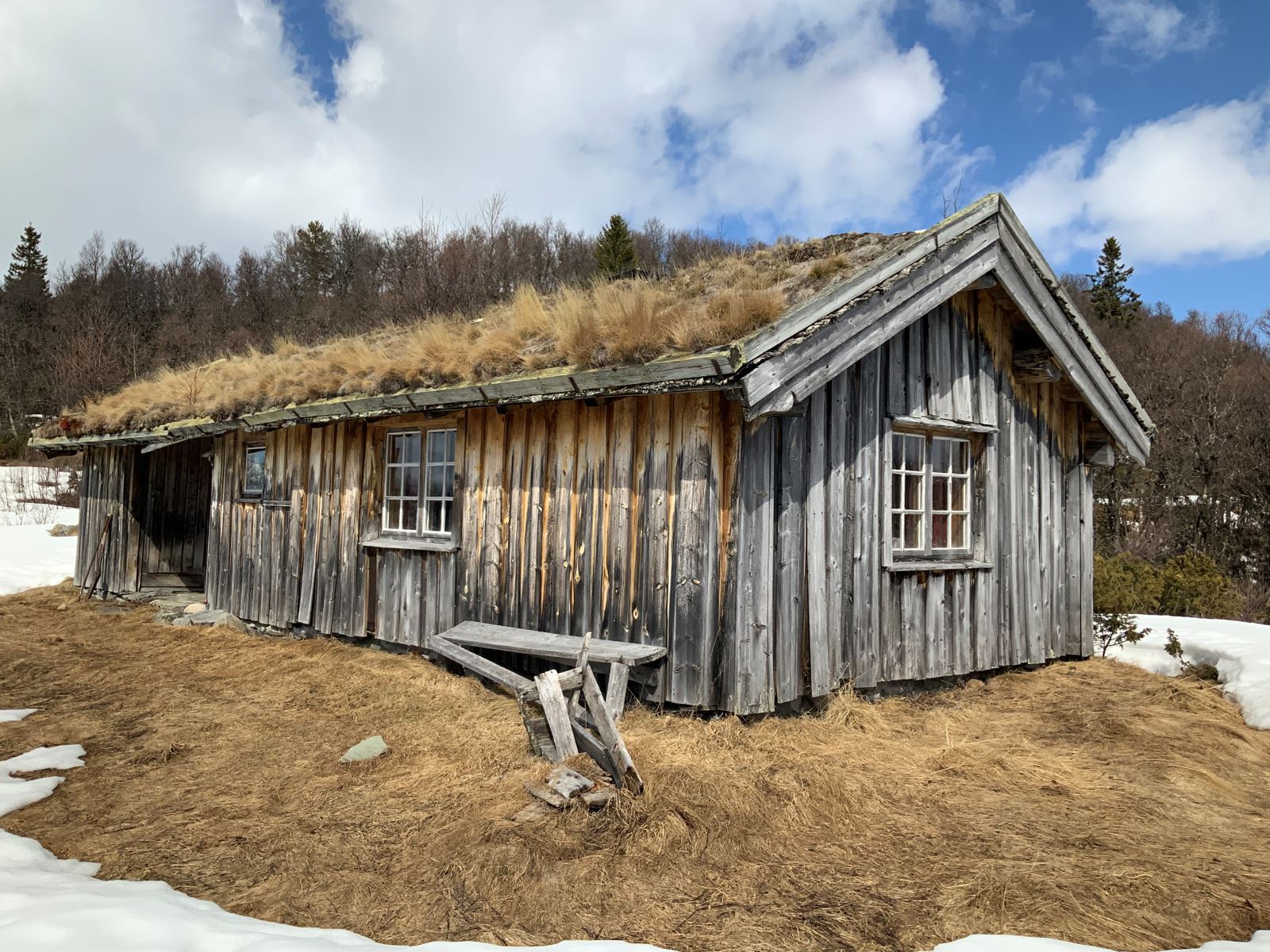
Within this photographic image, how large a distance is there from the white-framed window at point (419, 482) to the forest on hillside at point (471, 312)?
3494 mm

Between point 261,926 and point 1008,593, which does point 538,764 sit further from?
point 1008,593

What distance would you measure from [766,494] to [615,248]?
90.2ft

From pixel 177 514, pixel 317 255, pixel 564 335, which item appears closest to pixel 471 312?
pixel 177 514

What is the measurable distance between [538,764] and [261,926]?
208cm

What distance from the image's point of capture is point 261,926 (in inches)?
120

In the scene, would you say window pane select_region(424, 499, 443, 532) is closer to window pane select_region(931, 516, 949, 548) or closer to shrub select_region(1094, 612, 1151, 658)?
window pane select_region(931, 516, 949, 548)

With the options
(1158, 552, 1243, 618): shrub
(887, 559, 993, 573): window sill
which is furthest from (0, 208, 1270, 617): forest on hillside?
(887, 559, 993, 573): window sill

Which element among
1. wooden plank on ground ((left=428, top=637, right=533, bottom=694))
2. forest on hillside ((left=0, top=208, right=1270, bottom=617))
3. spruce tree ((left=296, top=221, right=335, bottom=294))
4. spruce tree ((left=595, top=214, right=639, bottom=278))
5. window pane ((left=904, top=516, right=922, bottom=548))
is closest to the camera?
wooden plank on ground ((left=428, top=637, right=533, bottom=694))

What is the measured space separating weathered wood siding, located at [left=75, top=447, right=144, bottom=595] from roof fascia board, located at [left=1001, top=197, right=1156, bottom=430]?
41.1 feet

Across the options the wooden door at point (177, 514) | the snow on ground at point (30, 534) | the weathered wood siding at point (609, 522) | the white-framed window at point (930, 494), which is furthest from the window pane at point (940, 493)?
the snow on ground at point (30, 534)

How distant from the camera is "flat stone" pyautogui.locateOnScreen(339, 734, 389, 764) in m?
5.25

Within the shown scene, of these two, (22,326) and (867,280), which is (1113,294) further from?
(22,326)

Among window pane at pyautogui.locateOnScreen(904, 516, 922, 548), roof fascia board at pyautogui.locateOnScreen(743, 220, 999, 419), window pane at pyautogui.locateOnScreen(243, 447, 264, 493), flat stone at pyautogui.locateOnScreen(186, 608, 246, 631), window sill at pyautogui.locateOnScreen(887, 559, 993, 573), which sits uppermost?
roof fascia board at pyautogui.locateOnScreen(743, 220, 999, 419)

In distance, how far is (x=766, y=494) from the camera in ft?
18.4
